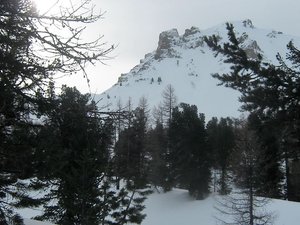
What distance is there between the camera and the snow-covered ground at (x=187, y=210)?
3106cm

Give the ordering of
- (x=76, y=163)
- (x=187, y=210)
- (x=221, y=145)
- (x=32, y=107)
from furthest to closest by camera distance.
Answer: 1. (x=221, y=145)
2. (x=187, y=210)
3. (x=76, y=163)
4. (x=32, y=107)

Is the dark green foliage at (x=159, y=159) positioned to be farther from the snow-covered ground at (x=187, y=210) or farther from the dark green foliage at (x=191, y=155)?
the snow-covered ground at (x=187, y=210)

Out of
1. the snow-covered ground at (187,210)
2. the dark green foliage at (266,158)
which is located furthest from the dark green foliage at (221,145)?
the dark green foliage at (266,158)

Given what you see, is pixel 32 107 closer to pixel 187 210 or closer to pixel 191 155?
pixel 187 210

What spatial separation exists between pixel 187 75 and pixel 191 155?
115 meters

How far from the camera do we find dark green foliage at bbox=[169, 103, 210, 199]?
41.3 meters

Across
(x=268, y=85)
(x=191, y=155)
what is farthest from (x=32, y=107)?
(x=191, y=155)

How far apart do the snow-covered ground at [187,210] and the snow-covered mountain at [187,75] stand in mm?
72867

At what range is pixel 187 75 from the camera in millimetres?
156375

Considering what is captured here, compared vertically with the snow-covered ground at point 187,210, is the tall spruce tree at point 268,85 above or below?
above

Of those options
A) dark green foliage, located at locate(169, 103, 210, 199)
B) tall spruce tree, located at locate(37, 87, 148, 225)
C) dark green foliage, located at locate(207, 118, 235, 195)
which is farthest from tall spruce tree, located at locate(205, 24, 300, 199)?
dark green foliage, located at locate(207, 118, 235, 195)

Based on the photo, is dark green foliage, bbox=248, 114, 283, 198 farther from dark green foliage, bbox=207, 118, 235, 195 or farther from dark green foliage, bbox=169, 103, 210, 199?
dark green foliage, bbox=169, 103, 210, 199

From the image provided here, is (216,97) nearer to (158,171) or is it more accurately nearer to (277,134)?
(158,171)

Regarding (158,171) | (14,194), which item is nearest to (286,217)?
(158,171)
